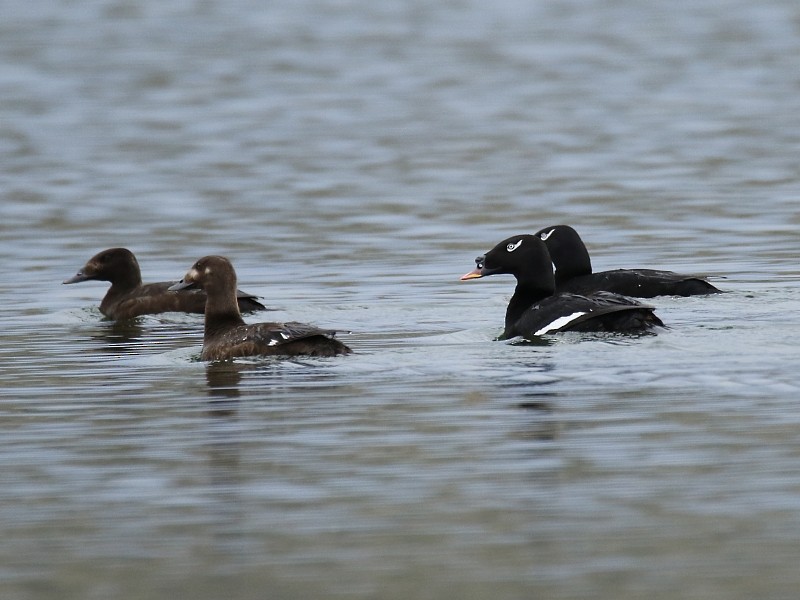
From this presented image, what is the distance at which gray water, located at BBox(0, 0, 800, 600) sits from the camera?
7.98 metres

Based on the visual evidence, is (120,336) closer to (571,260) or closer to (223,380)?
(223,380)

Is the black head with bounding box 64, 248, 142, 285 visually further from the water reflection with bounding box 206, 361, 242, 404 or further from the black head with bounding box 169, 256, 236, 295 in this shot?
the water reflection with bounding box 206, 361, 242, 404

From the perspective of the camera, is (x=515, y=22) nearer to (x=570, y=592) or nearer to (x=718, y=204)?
(x=718, y=204)

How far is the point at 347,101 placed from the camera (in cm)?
3931

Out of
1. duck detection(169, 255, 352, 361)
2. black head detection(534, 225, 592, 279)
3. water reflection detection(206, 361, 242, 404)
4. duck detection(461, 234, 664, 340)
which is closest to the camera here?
water reflection detection(206, 361, 242, 404)

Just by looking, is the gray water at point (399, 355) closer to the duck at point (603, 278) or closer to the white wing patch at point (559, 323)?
the white wing patch at point (559, 323)

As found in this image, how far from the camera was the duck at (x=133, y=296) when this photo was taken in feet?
58.0

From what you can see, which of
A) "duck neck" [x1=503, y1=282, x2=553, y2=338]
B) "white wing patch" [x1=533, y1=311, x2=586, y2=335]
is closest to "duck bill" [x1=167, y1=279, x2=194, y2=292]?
"duck neck" [x1=503, y1=282, x2=553, y2=338]

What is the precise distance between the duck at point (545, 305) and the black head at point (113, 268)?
426cm

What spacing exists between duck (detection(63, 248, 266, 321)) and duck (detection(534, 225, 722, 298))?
280 centimetres

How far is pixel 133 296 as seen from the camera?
17844mm

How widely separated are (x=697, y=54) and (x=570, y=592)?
4021cm

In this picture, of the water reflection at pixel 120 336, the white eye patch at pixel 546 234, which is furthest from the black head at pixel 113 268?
the white eye patch at pixel 546 234

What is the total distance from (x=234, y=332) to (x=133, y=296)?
155 inches
